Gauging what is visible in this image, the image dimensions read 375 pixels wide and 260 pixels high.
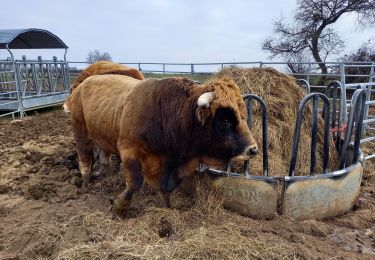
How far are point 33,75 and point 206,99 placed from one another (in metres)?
11.4

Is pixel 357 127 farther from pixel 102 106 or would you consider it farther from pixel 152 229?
pixel 102 106

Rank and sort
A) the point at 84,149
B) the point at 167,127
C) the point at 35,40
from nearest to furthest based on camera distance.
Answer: the point at 167,127
the point at 84,149
the point at 35,40

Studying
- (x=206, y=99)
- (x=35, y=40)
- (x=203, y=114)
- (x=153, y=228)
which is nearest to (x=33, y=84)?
(x=35, y=40)

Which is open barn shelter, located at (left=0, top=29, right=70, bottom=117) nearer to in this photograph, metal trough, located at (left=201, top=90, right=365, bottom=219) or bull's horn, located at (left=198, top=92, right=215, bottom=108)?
metal trough, located at (left=201, top=90, right=365, bottom=219)

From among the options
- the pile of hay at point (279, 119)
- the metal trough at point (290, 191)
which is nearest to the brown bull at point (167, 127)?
the metal trough at point (290, 191)

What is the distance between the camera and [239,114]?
320cm

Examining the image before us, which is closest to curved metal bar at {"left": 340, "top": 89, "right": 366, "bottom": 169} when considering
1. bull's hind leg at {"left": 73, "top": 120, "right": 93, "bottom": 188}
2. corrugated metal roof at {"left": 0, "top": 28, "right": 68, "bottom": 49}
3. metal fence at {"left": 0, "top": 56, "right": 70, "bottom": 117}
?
bull's hind leg at {"left": 73, "top": 120, "right": 93, "bottom": 188}

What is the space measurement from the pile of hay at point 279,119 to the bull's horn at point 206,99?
154cm

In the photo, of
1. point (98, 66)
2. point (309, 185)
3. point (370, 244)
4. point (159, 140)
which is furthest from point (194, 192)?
point (98, 66)

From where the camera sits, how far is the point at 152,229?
3387mm

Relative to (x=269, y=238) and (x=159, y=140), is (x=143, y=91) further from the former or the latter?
(x=269, y=238)

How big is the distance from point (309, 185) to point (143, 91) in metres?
2.04

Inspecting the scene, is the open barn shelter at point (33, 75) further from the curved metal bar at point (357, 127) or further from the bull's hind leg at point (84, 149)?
the curved metal bar at point (357, 127)

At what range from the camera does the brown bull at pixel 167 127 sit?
10.5ft
